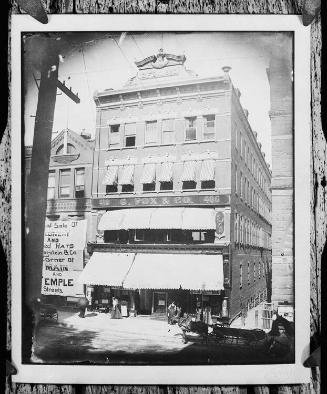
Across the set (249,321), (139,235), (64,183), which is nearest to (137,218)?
(139,235)

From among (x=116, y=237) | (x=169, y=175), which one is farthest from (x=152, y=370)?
(x=169, y=175)

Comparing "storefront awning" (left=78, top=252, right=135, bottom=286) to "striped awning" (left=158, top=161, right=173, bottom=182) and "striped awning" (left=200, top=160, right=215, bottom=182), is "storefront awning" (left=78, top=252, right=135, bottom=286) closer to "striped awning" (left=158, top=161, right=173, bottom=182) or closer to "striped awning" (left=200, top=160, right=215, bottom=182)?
"striped awning" (left=158, top=161, right=173, bottom=182)

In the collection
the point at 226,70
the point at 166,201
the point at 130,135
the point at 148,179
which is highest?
the point at 226,70

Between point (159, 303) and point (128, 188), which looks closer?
point (159, 303)

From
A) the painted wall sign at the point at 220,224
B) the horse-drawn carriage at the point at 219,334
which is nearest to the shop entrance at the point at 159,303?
the horse-drawn carriage at the point at 219,334

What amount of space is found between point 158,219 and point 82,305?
0.59m

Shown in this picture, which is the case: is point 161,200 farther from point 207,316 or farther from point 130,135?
point 207,316

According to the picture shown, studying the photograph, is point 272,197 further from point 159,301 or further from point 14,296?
point 14,296

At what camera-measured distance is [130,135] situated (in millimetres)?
2381

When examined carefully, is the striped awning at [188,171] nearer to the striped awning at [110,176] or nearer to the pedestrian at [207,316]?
the striped awning at [110,176]

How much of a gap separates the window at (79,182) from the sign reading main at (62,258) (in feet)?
0.47

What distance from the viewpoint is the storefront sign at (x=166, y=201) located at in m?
2.29

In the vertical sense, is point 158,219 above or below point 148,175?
below

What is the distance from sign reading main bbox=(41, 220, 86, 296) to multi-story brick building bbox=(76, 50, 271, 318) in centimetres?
6
